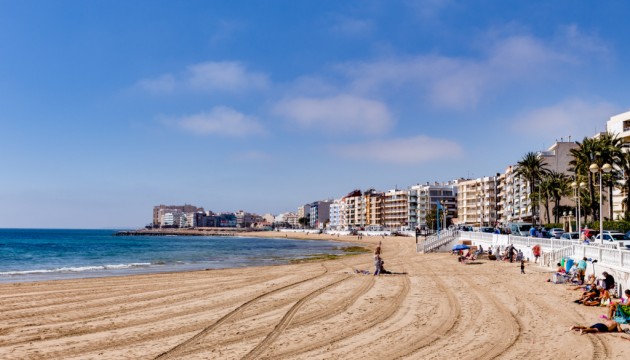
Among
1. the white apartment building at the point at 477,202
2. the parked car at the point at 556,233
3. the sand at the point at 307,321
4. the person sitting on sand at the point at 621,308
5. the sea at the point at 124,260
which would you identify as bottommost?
the sea at the point at 124,260

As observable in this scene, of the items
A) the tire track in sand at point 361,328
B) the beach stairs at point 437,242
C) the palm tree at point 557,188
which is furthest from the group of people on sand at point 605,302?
the palm tree at point 557,188

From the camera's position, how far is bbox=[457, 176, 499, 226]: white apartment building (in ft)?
474

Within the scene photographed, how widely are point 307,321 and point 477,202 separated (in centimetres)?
14013

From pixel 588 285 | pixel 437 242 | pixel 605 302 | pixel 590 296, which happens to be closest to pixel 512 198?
pixel 437 242

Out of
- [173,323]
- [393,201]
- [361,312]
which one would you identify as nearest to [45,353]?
[173,323]

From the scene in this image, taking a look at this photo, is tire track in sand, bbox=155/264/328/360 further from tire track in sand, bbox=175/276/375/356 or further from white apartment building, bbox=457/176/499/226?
white apartment building, bbox=457/176/499/226

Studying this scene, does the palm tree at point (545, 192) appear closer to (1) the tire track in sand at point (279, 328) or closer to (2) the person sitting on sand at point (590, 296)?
(2) the person sitting on sand at point (590, 296)

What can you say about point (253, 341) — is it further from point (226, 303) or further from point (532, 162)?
point (532, 162)

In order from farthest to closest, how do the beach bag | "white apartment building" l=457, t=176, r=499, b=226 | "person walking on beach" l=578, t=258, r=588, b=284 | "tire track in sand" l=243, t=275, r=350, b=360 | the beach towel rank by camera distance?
"white apartment building" l=457, t=176, r=499, b=226 < the beach bag < "person walking on beach" l=578, t=258, r=588, b=284 < the beach towel < "tire track in sand" l=243, t=275, r=350, b=360

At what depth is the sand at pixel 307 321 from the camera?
1245 centimetres

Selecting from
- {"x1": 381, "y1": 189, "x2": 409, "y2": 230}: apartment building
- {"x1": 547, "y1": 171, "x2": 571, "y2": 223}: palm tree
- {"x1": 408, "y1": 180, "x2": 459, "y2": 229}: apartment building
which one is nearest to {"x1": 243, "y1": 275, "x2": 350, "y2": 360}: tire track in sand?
{"x1": 547, "y1": 171, "x2": 571, "y2": 223}: palm tree

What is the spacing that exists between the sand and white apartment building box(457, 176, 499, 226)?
123 metres

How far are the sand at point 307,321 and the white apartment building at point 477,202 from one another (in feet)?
403

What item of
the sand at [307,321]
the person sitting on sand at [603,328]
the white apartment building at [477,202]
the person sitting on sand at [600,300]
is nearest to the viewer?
the sand at [307,321]
